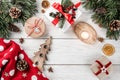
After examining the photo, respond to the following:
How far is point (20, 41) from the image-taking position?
1.50 metres

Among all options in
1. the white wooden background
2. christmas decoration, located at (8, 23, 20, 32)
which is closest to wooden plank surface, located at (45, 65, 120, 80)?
the white wooden background

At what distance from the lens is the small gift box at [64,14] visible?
1471 mm

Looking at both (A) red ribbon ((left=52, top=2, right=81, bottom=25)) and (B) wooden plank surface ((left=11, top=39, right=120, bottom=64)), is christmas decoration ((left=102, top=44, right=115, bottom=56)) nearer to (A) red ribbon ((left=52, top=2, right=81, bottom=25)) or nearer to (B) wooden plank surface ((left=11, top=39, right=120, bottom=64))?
(B) wooden plank surface ((left=11, top=39, right=120, bottom=64))

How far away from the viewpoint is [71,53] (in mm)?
1508

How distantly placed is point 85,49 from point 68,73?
0.43 ft

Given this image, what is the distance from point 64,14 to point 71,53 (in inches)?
7.0

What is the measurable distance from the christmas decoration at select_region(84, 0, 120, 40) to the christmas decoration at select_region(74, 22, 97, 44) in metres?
0.05

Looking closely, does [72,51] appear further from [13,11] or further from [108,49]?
[13,11]

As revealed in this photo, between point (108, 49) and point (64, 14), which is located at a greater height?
point (64, 14)

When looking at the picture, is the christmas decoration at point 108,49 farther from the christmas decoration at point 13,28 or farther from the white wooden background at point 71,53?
the christmas decoration at point 13,28

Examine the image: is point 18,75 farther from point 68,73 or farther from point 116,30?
point 116,30

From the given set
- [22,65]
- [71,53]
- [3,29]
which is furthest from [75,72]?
[3,29]

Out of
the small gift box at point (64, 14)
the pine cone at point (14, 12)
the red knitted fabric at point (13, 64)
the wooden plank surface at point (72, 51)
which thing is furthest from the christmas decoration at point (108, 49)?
the pine cone at point (14, 12)

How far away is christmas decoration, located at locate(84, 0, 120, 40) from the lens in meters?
1.44
